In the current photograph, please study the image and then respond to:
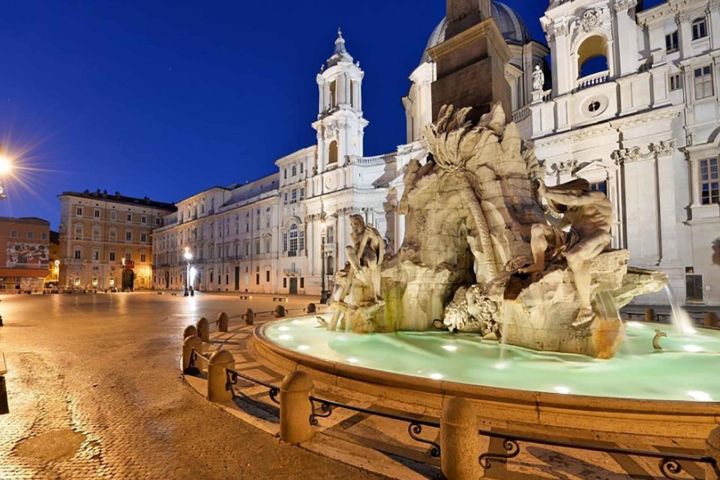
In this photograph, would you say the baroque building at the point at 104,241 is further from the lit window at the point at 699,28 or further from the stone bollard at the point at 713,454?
the stone bollard at the point at 713,454

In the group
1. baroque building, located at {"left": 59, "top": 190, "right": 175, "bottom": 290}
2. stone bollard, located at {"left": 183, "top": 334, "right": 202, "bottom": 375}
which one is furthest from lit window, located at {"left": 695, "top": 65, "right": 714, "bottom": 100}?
baroque building, located at {"left": 59, "top": 190, "right": 175, "bottom": 290}

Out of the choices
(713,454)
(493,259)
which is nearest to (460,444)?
(713,454)

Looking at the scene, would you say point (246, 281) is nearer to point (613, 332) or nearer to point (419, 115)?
point (419, 115)

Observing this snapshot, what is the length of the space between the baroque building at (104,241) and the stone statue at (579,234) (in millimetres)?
71975

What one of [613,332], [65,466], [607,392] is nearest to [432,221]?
[613,332]

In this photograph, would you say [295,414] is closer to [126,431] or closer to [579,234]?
[126,431]

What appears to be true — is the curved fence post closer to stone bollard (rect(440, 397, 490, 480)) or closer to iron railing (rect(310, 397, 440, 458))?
stone bollard (rect(440, 397, 490, 480))

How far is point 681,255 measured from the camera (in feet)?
79.3

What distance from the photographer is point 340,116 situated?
46844 mm

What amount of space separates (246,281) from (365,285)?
50.5 meters

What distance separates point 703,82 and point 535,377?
93.4 feet

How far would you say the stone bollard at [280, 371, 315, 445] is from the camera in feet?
14.8

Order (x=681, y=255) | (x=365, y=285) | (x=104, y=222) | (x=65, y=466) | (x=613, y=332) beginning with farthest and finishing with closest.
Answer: (x=104, y=222)
(x=681, y=255)
(x=365, y=285)
(x=613, y=332)
(x=65, y=466)

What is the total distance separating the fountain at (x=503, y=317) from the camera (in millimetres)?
4844
